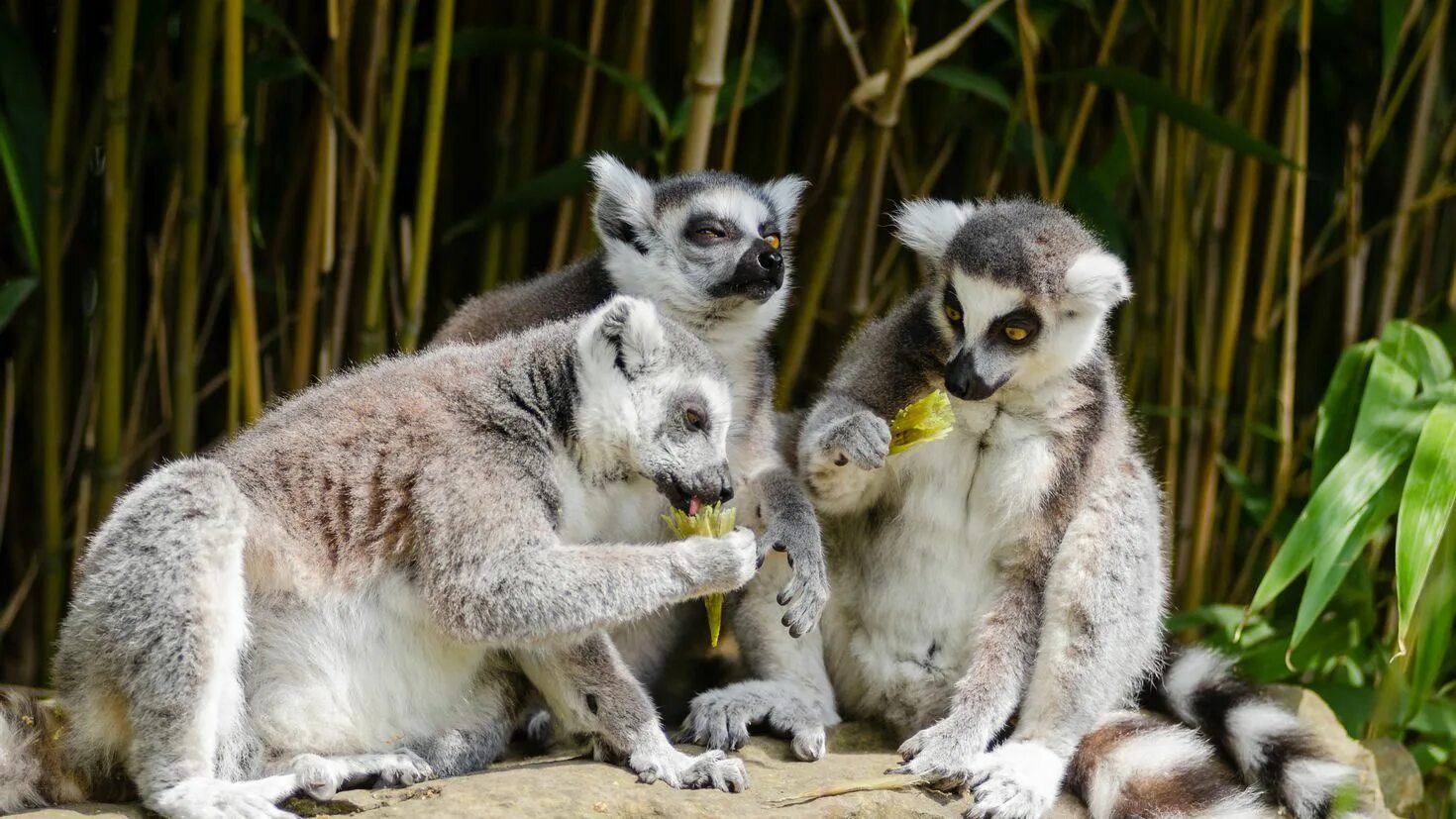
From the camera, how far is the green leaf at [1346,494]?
5016mm

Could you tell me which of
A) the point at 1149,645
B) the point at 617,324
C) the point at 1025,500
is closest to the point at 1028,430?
the point at 1025,500

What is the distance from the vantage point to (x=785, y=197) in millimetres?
6031

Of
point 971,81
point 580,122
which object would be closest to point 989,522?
point 971,81

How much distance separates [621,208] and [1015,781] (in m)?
2.56

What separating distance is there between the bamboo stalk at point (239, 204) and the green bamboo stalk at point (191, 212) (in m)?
0.12

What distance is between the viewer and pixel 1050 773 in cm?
459

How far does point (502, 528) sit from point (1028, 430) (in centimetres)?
182

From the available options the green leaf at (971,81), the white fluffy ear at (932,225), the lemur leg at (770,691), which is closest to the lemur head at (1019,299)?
the white fluffy ear at (932,225)

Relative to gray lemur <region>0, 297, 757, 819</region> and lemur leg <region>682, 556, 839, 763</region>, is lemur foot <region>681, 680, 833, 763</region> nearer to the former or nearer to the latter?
lemur leg <region>682, 556, 839, 763</region>

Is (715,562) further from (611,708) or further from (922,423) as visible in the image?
(922,423)

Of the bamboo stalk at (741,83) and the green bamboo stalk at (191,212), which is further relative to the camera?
the bamboo stalk at (741,83)

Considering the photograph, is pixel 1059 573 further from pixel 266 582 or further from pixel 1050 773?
pixel 266 582

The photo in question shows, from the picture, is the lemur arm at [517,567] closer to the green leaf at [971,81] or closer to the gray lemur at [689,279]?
the gray lemur at [689,279]

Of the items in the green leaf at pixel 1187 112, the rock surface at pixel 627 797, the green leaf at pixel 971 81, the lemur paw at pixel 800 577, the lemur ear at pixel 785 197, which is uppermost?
the green leaf at pixel 971 81
